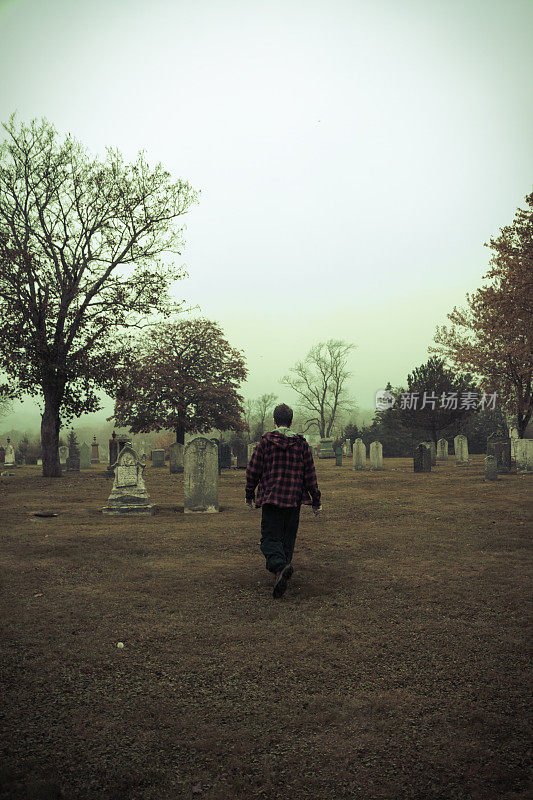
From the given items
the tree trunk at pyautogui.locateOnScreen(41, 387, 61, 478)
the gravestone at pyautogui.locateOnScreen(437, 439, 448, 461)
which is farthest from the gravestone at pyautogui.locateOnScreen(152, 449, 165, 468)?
the gravestone at pyautogui.locateOnScreen(437, 439, 448, 461)

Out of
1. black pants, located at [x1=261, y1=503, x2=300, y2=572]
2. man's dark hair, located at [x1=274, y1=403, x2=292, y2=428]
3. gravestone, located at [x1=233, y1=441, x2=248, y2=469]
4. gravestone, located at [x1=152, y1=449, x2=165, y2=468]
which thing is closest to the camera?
black pants, located at [x1=261, y1=503, x2=300, y2=572]

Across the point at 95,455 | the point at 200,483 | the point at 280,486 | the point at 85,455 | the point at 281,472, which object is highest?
the point at 281,472

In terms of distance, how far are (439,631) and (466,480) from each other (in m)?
15.4

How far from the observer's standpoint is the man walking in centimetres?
526

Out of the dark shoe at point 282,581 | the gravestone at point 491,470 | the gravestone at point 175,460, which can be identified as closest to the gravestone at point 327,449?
the gravestone at point 175,460

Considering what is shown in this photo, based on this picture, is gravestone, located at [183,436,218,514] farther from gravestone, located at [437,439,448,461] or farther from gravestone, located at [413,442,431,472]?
gravestone, located at [437,439,448,461]

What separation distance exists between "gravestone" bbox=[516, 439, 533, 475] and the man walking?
58.1 ft

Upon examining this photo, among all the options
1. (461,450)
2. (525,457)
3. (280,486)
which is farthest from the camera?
(461,450)

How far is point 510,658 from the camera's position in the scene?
3.71 meters

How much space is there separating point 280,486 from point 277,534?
53 cm

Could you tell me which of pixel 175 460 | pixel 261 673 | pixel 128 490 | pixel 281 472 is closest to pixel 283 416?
pixel 281 472

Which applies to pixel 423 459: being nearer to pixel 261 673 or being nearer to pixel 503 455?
pixel 503 455

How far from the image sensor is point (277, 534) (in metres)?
5.34

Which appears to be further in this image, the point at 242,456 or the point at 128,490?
the point at 242,456
